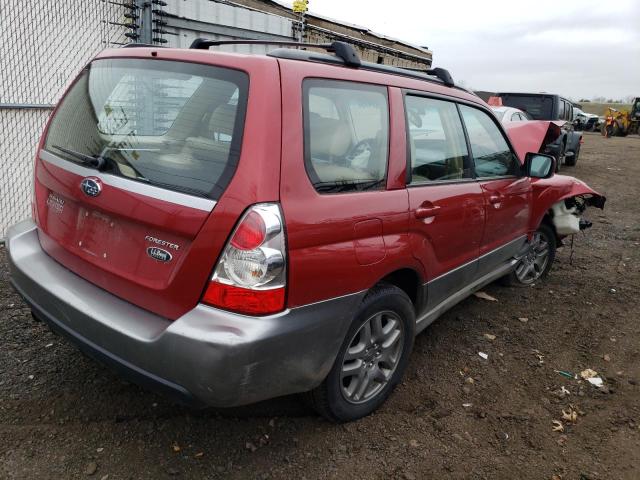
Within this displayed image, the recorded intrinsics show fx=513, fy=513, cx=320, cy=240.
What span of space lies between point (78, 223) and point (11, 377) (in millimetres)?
1177

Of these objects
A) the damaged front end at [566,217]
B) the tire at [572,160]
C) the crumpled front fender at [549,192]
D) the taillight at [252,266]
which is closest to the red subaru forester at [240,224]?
the taillight at [252,266]

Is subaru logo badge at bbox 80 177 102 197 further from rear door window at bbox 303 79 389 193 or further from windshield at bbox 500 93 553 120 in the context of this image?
windshield at bbox 500 93 553 120

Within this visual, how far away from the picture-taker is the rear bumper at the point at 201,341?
6.32 feet

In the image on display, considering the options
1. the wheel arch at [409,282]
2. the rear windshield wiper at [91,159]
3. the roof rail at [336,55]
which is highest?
the roof rail at [336,55]

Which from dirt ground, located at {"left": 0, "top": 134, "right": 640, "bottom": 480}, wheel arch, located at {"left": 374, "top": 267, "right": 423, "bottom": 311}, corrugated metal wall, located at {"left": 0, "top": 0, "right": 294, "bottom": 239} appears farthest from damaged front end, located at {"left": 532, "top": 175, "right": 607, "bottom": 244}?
corrugated metal wall, located at {"left": 0, "top": 0, "right": 294, "bottom": 239}

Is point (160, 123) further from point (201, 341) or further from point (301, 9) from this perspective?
point (301, 9)

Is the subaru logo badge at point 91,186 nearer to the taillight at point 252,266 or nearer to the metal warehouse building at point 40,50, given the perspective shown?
the taillight at point 252,266

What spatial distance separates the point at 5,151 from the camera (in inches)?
198

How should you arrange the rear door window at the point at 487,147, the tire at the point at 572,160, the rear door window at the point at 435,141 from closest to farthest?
the rear door window at the point at 435,141 < the rear door window at the point at 487,147 < the tire at the point at 572,160

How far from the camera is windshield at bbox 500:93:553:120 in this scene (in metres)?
13.7

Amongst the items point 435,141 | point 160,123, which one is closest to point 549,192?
point 435,141

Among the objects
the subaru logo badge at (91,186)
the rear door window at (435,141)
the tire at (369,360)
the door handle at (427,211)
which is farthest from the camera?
the rear door window at (435,141)

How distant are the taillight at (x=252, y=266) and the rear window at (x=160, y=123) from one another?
0.20 m

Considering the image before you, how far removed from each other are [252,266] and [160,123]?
843mm
